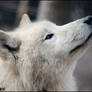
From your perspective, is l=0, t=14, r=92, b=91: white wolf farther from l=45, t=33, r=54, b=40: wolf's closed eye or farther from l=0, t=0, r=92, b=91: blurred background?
l=0, t=0, r=92, b=91: blurred background

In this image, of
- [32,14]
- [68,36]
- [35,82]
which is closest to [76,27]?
[68,36]

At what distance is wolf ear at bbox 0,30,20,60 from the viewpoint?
5012 millimetres

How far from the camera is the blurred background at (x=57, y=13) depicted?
9.60 metres

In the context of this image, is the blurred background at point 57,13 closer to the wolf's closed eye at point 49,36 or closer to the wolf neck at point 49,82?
the wolf neck at point 49,82

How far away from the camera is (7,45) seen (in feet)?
16.6

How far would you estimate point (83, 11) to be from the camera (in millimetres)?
10008

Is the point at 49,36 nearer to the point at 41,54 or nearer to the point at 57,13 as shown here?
the point at 41,54

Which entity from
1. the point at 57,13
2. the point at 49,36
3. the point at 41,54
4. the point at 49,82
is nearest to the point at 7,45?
the point at 41,54

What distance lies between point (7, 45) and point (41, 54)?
48 cm

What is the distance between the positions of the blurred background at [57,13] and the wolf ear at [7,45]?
413cm

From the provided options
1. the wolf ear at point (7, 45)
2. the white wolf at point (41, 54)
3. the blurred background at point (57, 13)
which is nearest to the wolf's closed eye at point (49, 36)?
the white wolf at point (41, 54)

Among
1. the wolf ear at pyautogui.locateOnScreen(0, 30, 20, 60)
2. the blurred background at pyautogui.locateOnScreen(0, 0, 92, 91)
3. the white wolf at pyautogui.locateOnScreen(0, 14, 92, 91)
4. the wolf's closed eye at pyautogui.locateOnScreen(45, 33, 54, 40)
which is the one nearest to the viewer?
the wolf ear at pyautogui.locateOnScreen(0, 30, 20, 60)

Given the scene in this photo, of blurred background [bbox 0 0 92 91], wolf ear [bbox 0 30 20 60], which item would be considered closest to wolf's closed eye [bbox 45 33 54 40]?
wolf ear [bbox 0 30 20 60]

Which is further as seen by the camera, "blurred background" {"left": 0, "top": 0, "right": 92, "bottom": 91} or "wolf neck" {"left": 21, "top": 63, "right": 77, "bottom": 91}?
"blurred background" {"left": 0, "top": 0, "right": 92, "bottom": 91}
